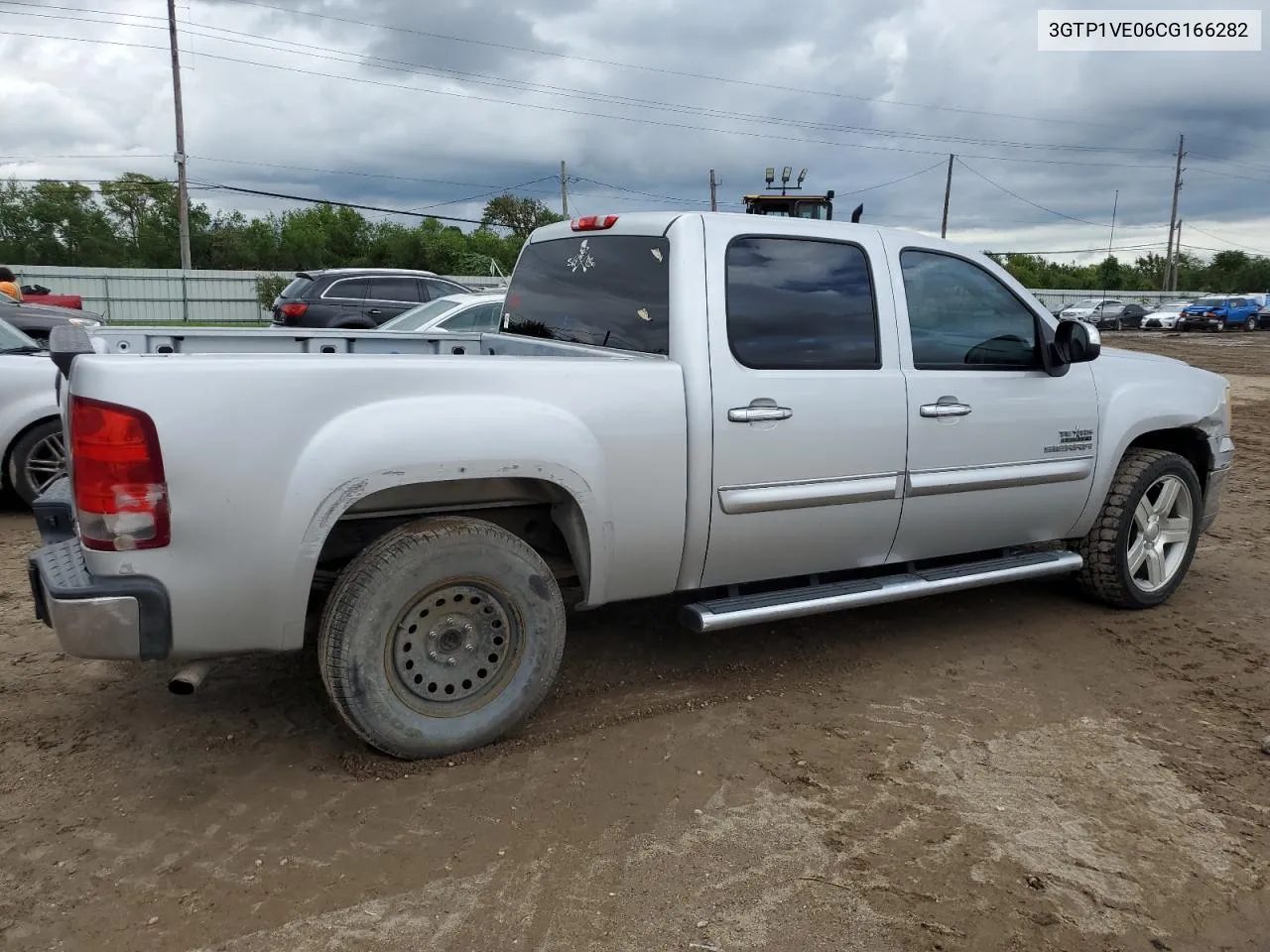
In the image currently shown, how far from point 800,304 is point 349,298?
12706 millimetres

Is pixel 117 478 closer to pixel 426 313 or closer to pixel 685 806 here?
pixel 685 806

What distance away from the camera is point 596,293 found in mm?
4066

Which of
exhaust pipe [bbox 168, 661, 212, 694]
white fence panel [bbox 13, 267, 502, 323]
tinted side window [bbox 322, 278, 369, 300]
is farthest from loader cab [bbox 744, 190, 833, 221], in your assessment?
white fence panel [bbox 13, 267, 502, 323]

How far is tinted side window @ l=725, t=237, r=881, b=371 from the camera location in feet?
12.3

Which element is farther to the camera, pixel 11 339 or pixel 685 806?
pixel 11 339

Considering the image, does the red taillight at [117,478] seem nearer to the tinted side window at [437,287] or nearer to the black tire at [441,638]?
the black tire at [441,638]

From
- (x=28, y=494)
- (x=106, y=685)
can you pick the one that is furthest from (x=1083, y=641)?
(x=28, y=494)

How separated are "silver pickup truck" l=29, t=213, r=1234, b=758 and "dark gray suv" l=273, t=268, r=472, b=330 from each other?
1066 centimetres

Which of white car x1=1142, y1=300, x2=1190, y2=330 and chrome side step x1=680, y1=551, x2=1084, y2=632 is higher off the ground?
white car x1=1142, y1=300, x2=1190, y2=330

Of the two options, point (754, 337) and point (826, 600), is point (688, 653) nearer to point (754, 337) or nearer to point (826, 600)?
point (826, 600)

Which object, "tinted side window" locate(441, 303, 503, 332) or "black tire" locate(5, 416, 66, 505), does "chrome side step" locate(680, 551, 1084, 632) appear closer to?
"black tire" locate(5, 416, 66, 505)

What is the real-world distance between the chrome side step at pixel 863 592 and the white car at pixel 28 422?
4916 mm

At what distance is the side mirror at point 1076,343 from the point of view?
4.38 m

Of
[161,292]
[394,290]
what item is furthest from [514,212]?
[394,290]
